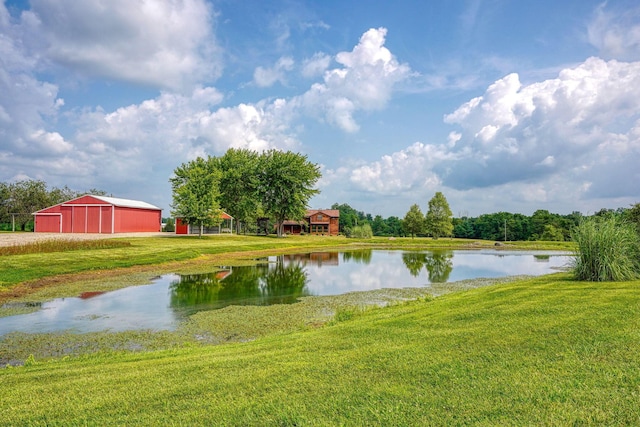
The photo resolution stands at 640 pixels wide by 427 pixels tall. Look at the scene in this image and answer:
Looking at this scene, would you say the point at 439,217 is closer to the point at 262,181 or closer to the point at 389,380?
the point at 262,181

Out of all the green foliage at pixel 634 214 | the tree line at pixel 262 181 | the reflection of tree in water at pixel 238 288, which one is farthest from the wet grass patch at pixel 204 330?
the tree line at pixel 262 181

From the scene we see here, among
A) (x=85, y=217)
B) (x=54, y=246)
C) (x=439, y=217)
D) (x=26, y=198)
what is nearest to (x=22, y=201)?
(x=26, y=198)

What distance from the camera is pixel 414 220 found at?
7219cm

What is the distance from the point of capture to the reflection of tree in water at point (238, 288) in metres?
14.7

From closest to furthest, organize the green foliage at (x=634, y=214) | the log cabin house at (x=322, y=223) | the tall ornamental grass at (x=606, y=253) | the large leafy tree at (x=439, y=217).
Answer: the tall ornamental grass at (x=606, y=253), the green foliage at (x=634, y=214), the large leafy tree at (x=439, y=217), the log cabin house at (x=322, y=223)

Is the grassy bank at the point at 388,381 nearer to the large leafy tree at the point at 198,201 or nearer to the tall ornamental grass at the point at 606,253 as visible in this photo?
the tall ornamental grass at the point at 606,253

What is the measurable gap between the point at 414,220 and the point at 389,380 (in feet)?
229

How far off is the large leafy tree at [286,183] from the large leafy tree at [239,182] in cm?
120

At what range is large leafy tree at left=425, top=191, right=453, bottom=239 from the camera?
222 ft

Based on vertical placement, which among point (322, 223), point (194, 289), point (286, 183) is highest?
point (286, 183)

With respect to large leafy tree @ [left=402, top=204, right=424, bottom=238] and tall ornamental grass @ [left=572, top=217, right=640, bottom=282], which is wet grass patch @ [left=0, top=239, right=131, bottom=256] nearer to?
tall ornamental grass @ [left=572, top=217, right=640, bottom=282]

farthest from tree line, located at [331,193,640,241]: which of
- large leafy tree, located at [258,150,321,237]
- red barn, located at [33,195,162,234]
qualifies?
red barn, located at [33,195,162,234]

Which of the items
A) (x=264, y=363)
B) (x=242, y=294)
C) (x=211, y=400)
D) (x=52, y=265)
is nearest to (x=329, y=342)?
(x=264, y=363)

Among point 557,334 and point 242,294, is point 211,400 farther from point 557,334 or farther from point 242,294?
point 242,294
